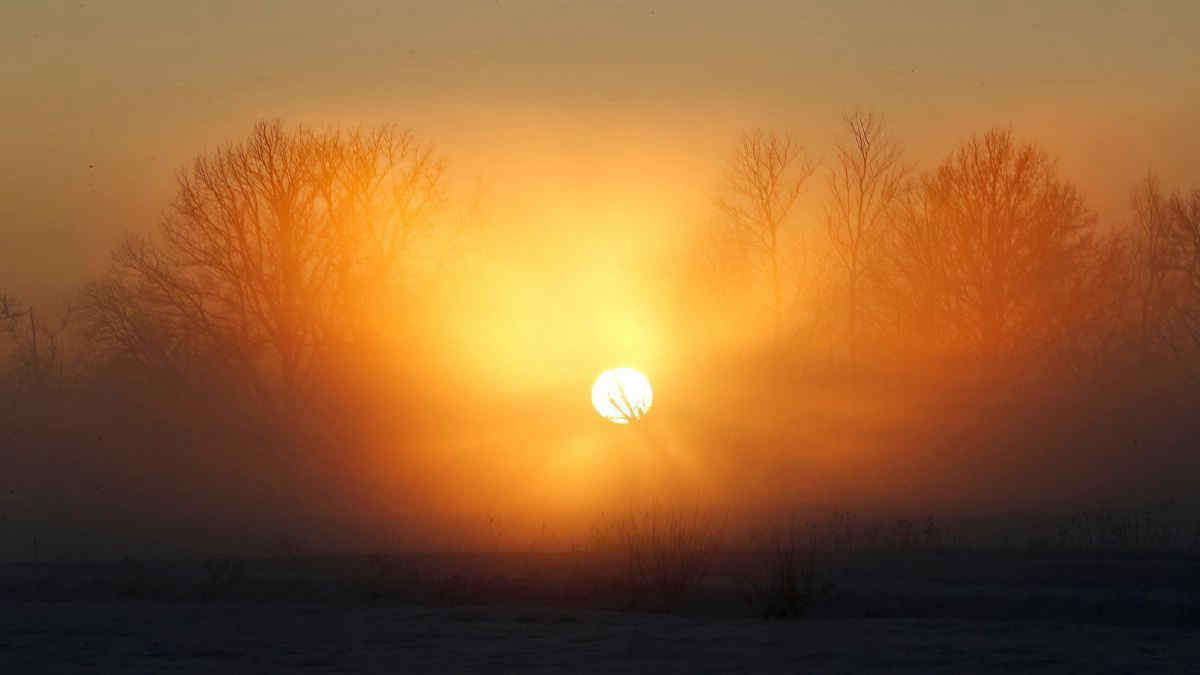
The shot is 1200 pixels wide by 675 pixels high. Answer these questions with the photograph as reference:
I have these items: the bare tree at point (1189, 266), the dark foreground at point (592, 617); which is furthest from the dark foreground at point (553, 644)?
the bare tree at point (1189, 266)

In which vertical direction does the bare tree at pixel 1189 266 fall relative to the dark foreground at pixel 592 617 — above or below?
above

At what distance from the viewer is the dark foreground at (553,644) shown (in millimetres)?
12328

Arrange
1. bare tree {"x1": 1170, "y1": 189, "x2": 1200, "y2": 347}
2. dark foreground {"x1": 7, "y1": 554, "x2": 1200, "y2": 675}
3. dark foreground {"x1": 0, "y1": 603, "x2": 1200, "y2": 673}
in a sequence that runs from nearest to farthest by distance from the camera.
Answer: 1. dark foreground {"x1": 0, "y1": 603, "x2": 1200, "y2": 673}
2. dark foreground {"x1": 7, "y1": 554, "x2": 1200, "y2": 675}
3. bare tree {"x1": 1170, "y1": 189, "x2": 1200, "y2": 347}

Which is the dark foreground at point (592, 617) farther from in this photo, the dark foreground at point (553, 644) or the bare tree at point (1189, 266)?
the bare tree at point (1189, 266)

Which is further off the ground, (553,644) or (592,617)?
(592,617)

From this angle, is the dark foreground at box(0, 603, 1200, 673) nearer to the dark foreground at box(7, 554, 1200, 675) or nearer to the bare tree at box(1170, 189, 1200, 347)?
the dark foreground at box(7, 554, 1200, 675)

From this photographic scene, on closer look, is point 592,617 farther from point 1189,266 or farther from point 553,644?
point 1189,266

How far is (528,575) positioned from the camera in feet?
71.3

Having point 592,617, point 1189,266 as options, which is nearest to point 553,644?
point 592,617

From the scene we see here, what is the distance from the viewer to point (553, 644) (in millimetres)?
13797

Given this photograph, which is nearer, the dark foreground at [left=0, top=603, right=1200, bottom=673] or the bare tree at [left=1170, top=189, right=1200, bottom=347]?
the dark foreground at [left=0, top=603, right=1200, bottom=673]

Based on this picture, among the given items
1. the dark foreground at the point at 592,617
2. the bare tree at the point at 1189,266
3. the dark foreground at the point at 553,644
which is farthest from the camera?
the bare tree at the point at 1189,266

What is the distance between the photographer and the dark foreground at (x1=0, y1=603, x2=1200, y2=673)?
40.4 ft

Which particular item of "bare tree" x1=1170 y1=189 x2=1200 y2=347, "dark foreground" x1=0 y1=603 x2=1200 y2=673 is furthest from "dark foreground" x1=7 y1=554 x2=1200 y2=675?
"bare tree" x1=1170 y1=189 x2=1200 y2=347
